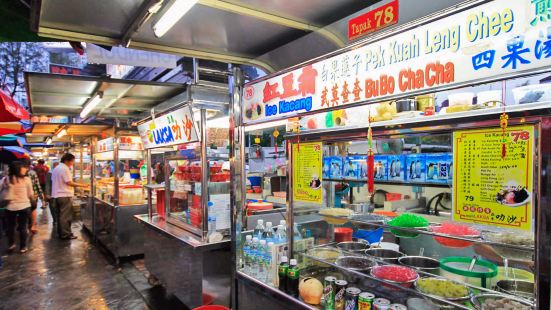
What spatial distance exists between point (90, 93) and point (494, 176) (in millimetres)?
5120

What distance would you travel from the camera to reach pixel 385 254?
2775 mm

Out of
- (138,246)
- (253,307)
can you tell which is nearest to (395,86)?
(253,307)

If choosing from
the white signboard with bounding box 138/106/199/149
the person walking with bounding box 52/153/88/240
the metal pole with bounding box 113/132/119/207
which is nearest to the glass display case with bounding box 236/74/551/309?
the white signboard with bounding box 138/106/199/149

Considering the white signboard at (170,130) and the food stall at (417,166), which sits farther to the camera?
the white signboard at (170,130)

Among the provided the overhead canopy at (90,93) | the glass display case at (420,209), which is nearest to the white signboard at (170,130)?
the overhead canopy at (90,93)

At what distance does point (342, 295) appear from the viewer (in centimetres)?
233

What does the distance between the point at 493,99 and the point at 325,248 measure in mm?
1735

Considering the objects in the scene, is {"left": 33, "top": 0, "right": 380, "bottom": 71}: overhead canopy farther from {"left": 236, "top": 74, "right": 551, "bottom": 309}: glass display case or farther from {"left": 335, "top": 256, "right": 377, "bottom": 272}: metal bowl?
{"left": 335, "top": 256, "right": 377, "bottom": 272}: metal bowl

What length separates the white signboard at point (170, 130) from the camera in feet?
12.8

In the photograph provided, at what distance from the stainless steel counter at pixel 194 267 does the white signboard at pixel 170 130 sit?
117 centimetres

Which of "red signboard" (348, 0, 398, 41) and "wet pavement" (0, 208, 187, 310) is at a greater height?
"red signboard" (348, 0, 398, 41)

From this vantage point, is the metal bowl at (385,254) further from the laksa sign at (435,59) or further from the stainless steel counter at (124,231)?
the stainless steel counter at (124,231)

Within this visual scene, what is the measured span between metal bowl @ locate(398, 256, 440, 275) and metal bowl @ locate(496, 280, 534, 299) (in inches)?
16.6

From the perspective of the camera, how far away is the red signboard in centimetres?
221
